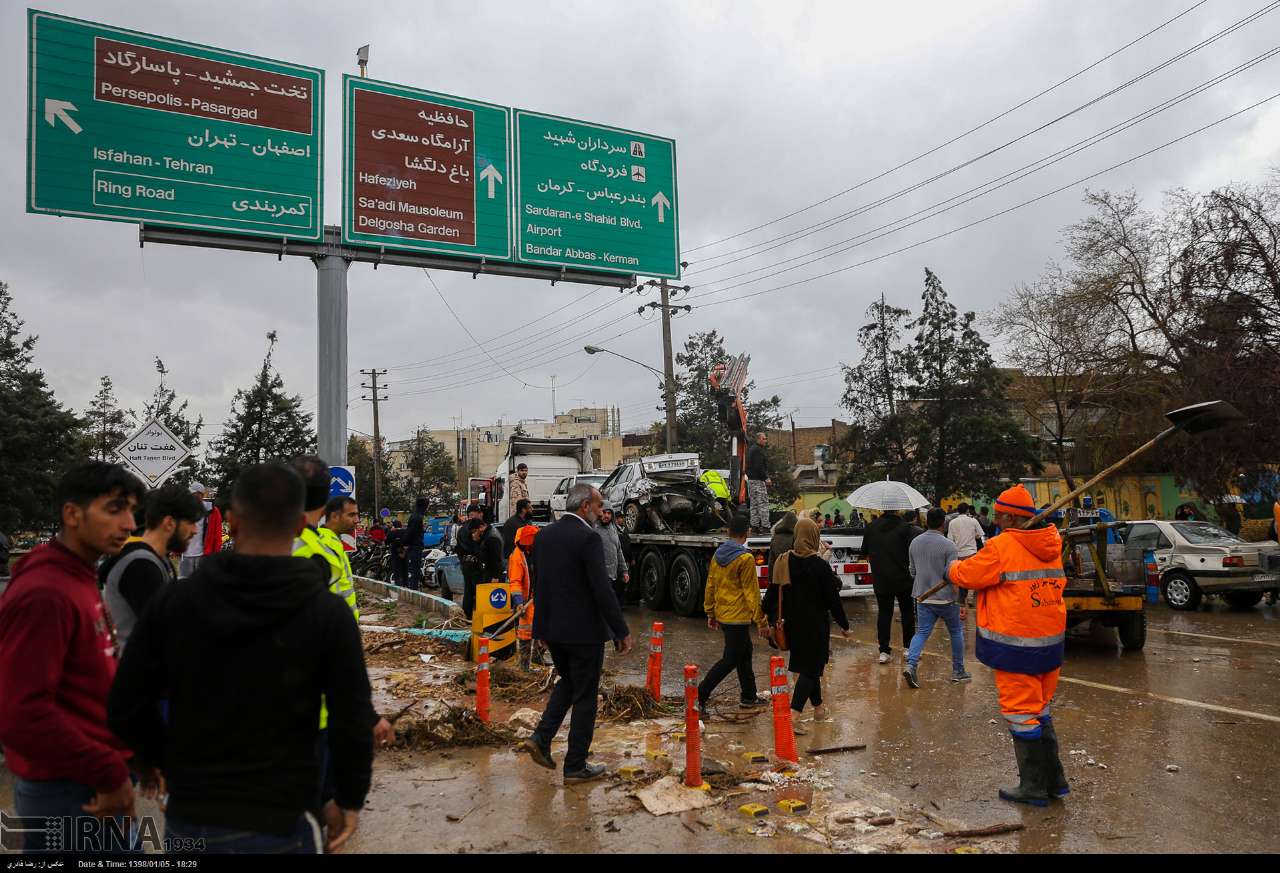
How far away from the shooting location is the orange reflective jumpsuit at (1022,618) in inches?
194

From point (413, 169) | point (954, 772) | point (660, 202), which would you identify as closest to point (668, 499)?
point (660, 202)

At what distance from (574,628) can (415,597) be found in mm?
10173

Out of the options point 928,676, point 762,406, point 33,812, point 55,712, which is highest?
point 762,406

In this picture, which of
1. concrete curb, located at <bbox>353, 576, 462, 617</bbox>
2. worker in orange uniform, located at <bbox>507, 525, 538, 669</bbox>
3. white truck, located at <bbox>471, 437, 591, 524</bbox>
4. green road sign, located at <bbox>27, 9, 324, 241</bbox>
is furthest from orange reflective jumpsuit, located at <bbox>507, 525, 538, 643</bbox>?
white truck, located at <bbox>471, 437, 591, 524</bbox>

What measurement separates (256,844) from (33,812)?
96 cm

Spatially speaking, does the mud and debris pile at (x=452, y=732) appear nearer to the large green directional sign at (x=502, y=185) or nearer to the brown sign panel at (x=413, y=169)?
the large green directional sign at (x=502, y=185)

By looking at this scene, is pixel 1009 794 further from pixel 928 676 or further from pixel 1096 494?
pixel 1096 494

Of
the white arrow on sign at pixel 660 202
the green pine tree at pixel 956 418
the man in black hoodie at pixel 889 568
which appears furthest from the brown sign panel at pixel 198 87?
the green pine tree at pixel 956 418

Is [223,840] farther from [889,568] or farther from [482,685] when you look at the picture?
[889,568]

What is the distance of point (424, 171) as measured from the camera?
499 inches

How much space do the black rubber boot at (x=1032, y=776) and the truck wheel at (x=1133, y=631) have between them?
Answer: 19.4ft

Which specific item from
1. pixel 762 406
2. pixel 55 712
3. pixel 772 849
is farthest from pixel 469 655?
pixel 762 406

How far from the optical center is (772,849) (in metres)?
4.27

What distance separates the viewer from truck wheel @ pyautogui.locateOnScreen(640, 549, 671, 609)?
14086 millimetres
